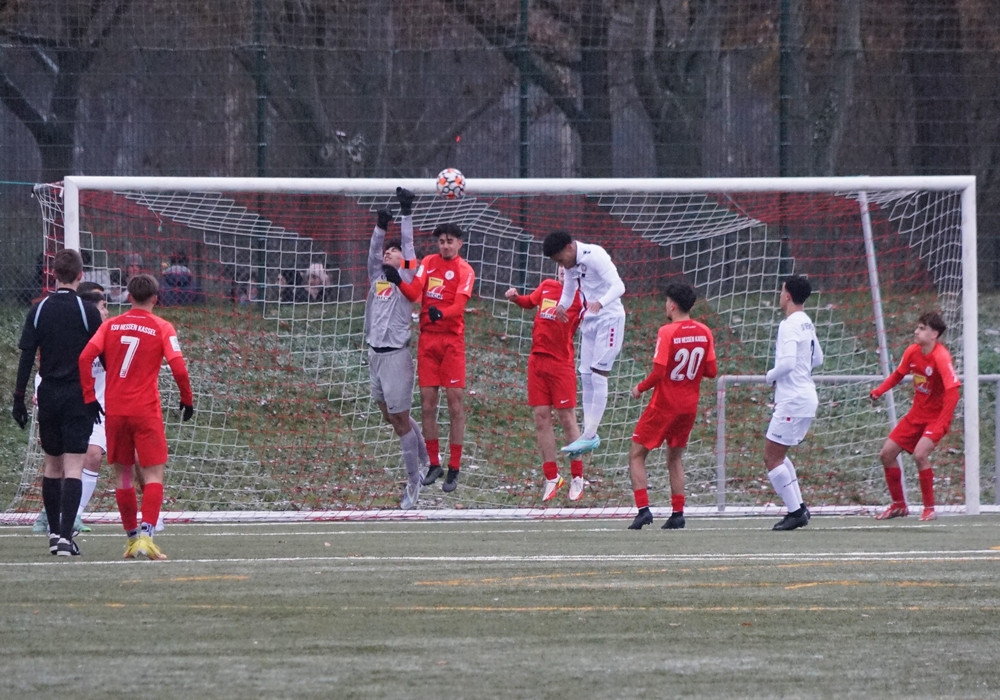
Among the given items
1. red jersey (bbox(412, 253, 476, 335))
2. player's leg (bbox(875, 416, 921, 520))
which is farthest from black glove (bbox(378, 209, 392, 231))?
player's leg (bbox(875, 416, 921, 520))

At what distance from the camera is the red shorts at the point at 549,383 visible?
36.8 ft

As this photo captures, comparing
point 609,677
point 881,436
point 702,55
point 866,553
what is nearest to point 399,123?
point 702,55

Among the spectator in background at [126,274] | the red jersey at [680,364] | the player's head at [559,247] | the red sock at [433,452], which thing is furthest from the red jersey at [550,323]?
the spectator in background at [126,274]

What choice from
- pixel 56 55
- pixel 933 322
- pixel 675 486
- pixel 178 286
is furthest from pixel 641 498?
pixel 56 55

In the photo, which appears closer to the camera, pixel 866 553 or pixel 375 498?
pixel 866 553

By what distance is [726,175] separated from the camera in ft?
48.6

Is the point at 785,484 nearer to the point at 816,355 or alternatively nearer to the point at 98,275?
the point at 816,355

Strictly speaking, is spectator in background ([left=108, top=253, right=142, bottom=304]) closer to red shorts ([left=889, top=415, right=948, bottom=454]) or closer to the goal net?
the goal net

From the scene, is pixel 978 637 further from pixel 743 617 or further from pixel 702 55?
pixel 702 55

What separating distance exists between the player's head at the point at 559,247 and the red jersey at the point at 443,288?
882 mm

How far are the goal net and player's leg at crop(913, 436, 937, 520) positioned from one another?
1.27 meters

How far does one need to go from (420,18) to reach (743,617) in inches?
418

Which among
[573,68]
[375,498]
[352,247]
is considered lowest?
[375,498]

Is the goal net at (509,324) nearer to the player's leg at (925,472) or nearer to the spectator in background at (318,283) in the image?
the spectator in background at (318,283)
